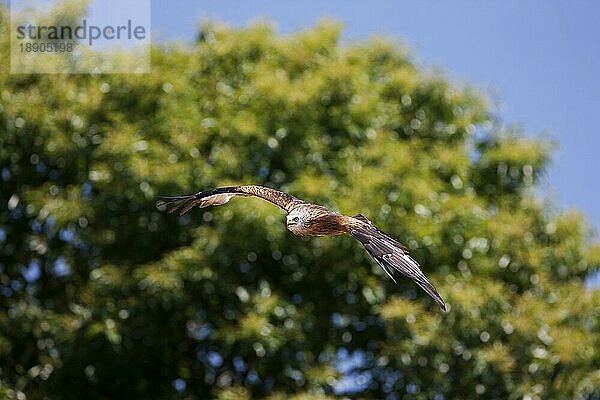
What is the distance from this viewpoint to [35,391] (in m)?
11.4

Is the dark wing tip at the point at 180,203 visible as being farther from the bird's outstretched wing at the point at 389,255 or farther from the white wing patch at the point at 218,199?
the bird's outstretched wing at the point at 389,255

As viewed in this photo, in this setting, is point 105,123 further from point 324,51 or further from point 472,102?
point 472,102

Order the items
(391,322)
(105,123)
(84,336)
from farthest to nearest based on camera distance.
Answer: (105,123)
(84,336)
(391,322)

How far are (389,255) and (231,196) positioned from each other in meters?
1.36

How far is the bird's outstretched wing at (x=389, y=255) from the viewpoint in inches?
191

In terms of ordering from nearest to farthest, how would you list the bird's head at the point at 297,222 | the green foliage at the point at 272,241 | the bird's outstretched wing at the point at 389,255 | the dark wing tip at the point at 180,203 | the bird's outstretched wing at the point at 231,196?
the bird's outstretched wing at the point at 389,255 < the bird's head at the point at 297,222 < the bird's outstretched wing at the point at 231,196 < the dark wing tip at the point at 180,203 < the green foliage at the point at 272,241

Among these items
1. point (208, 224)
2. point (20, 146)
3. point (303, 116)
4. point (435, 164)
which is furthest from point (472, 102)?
point (20, 146)

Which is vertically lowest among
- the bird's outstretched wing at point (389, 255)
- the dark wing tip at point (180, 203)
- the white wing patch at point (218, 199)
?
the dark wing tip at point (180, 203)

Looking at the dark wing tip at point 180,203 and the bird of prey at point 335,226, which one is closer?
the bird of prey at point 335,226

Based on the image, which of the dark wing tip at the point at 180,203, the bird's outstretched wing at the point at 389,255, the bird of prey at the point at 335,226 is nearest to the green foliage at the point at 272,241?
the dark wing tip at the point at 180,203

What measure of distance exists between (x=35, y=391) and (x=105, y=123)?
223cm

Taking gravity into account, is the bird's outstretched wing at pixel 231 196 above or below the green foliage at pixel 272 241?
above

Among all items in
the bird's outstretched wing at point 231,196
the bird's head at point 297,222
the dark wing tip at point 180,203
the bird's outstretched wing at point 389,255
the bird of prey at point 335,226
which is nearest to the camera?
the bird's outstretched wing at point 389,255

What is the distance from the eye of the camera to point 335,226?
17.9ft
